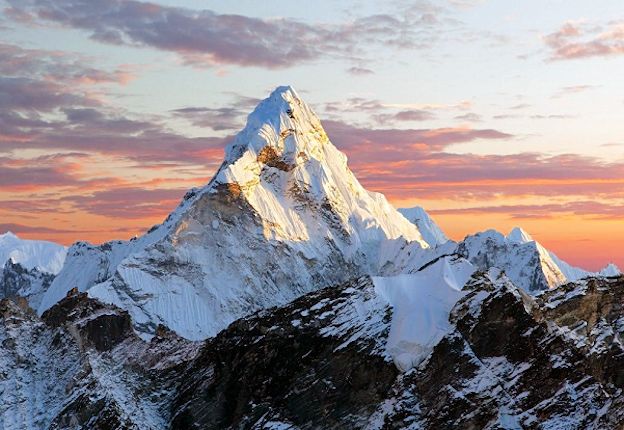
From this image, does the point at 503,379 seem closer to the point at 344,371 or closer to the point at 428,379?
the point at 428,379

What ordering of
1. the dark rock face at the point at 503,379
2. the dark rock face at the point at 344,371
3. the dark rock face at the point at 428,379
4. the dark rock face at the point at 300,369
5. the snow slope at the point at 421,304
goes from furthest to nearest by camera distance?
the dark rock face at the point at 300,369, the snow slope at the point at 421,304, the dark rock face at the point at 344,371, the dark rock face at the point at 428,379, the dark rock face at the point at 503,379

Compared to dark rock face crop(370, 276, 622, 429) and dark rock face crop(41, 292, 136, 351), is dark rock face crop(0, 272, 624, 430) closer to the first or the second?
dark rock face crop(370, 276, 622, 429)

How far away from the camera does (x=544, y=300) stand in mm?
116375

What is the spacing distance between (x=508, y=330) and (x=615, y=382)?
1397 cm

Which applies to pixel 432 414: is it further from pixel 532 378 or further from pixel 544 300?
pixel 544 300

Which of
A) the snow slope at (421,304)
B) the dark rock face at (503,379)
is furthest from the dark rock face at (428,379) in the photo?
the snow slope at (421,304)

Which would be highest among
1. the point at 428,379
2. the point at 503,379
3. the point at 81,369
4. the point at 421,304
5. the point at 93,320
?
the point at 421,304

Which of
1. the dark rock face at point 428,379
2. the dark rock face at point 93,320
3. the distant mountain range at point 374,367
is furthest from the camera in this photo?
the dark rock face at point 93,320

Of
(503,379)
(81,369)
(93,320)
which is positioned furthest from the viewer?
(93,320)

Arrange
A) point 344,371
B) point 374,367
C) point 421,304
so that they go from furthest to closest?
point 421,304
point 344,371
point 374,367

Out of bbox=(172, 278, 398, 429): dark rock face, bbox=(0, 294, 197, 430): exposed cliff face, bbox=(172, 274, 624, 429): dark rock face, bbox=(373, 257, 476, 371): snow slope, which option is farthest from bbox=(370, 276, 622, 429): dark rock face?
bbox=(0, 294, 197, 430): exposed cliff face

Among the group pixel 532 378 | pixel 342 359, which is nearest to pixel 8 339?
pixel 342 359

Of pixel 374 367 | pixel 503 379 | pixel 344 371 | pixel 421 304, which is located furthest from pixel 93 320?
pixel 503 379

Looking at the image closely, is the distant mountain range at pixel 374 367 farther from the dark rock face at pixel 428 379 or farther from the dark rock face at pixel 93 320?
the dark rock face at pixel 93 320
